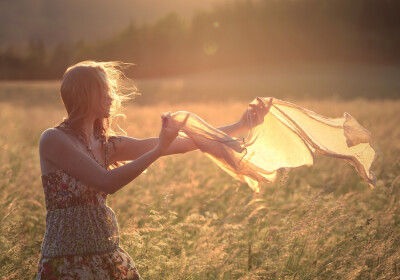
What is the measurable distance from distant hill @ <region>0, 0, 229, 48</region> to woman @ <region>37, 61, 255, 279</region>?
133 metres

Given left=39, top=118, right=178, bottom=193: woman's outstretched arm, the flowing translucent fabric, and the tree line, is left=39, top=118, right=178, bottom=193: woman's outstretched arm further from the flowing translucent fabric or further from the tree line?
the tree line

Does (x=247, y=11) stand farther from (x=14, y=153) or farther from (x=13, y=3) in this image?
(x=13, y=3)

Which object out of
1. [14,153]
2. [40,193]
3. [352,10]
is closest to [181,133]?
[40,193]

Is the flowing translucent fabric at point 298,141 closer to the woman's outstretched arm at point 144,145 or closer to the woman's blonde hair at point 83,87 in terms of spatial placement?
the woman's outstretched arm at point 144,145

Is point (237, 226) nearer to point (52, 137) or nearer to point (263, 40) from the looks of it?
point (52, 137)

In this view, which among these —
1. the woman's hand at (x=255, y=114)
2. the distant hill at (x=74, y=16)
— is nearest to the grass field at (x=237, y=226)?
the woman's hand at (x=255, y=114)

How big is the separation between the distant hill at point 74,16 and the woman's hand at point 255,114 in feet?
434

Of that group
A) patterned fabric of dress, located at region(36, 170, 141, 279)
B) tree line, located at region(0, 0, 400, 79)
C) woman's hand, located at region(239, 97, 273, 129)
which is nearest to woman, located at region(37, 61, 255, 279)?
patterned fabric of dress, located at region(36, 170, 141, 279)

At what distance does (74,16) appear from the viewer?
156 meters

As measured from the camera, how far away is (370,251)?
135 inches

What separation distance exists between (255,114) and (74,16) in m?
163

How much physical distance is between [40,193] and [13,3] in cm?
17664

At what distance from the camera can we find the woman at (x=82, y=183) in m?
2.39

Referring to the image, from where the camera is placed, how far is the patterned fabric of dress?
96.5 inches
